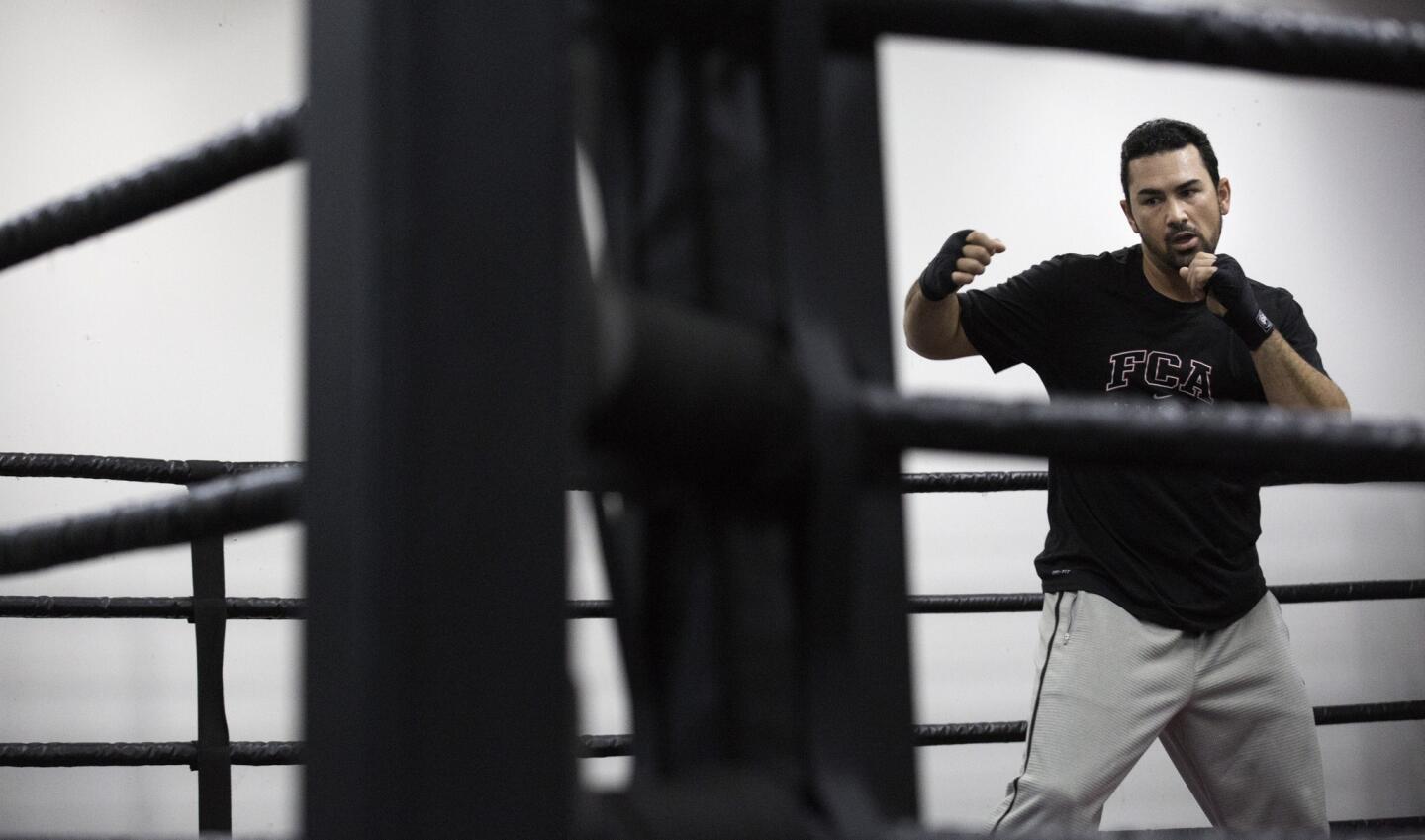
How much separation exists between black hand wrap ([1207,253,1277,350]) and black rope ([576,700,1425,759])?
2.62 feet

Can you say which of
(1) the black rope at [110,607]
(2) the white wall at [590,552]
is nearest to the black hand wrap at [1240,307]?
(1) the black rope at [110,607]

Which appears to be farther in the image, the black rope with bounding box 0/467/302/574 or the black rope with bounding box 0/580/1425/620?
the black rope with bounding box 0/580/1425/620

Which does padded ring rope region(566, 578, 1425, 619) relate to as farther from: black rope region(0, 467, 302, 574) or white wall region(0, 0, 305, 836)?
black rope region(0, 467, 302, 574)

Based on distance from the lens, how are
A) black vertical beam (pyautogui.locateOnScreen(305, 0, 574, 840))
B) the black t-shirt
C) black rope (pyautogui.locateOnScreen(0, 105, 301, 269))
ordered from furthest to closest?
the black t-shirt, black rope (pyautogui.locateOnScreen(0, 105, 301, 269)), black vertical beam (pyautogui.locateOnScreen(305, 0, 574, 840))

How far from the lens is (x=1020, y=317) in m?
1.69

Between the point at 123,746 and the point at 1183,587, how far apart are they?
1.57 m

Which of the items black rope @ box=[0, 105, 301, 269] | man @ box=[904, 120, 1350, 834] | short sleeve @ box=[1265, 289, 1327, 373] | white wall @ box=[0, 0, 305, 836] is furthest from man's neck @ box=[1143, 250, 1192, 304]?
white wall @ box=[0, 0, 305, 836]

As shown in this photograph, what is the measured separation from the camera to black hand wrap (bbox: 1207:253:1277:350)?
1.41 metres

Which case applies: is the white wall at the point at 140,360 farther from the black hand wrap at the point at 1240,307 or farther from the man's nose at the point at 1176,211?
the black hand wrap at the point at 1240,307

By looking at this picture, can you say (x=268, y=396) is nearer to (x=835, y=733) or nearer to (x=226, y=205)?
(x=226, y=205)

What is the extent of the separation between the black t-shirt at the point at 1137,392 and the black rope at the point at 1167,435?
1.25 meters

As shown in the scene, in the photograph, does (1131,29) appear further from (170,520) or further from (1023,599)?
(1023,599)

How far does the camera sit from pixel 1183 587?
1.55 m

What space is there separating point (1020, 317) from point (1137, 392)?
0.58 ft
